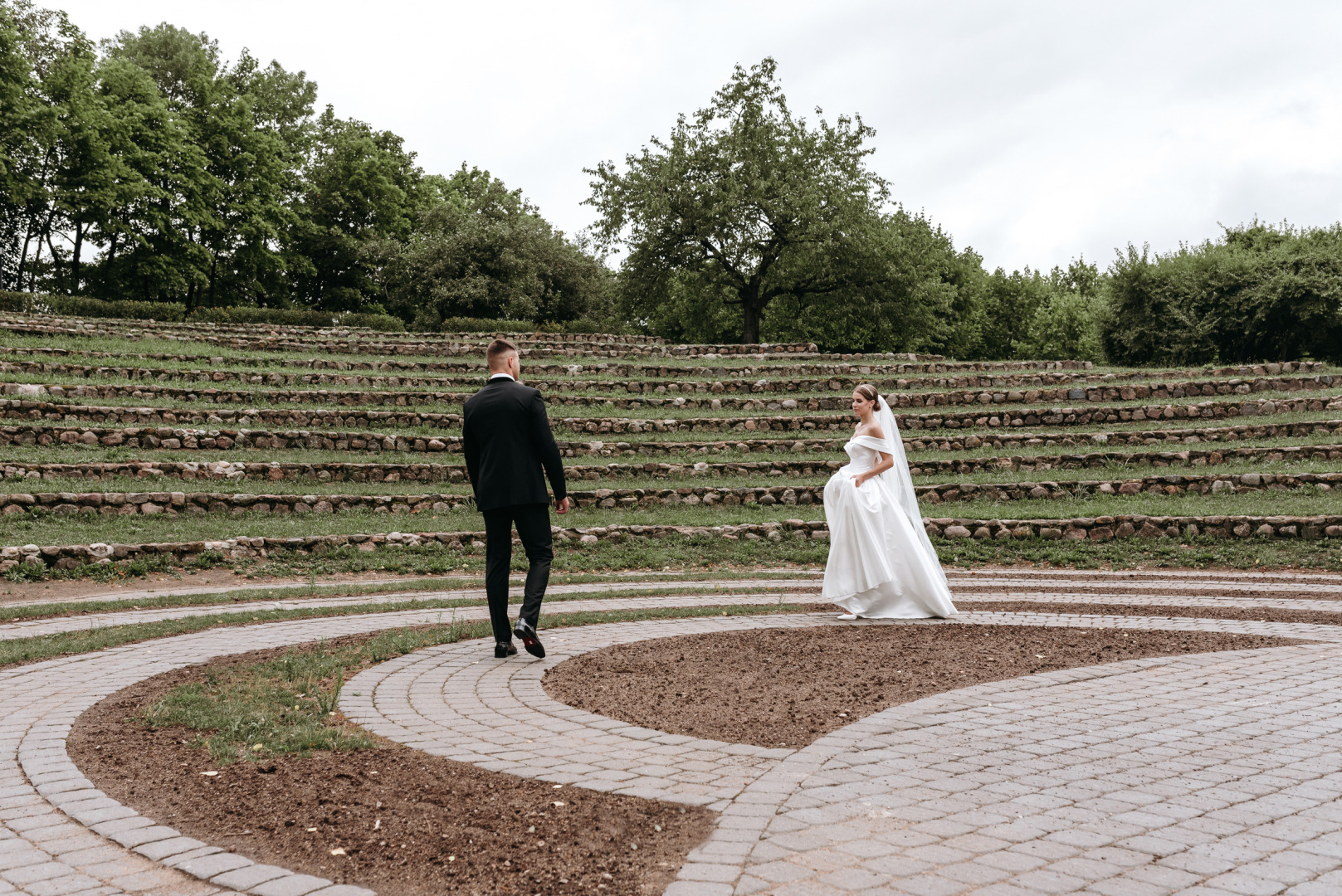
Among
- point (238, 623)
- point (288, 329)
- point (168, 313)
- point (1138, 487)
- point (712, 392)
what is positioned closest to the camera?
point (238, 623)

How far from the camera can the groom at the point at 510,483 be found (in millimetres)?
6801

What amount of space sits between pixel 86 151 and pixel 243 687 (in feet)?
148

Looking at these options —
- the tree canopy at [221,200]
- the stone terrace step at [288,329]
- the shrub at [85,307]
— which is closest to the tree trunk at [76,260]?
the tree canopy at [221,200]

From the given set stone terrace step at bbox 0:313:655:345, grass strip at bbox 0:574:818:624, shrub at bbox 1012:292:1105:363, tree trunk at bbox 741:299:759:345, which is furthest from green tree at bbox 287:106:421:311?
grass strip at bbox 0:574:818:624

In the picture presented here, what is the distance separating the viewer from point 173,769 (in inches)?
163

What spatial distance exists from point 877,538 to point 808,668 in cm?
290

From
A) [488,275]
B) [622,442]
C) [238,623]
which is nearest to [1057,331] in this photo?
[488,275]

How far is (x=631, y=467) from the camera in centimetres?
1795

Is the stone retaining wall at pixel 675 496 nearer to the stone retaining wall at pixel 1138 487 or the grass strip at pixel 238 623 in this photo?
the stone retaining wall at pixel 1138 487

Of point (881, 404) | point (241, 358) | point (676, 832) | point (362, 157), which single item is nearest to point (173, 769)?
point (676, 832)

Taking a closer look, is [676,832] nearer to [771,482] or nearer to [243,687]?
[243,687]

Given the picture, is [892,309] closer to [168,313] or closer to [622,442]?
[622,442]

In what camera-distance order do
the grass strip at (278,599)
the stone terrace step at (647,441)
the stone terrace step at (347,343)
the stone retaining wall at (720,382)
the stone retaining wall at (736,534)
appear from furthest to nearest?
1. the stone terrace step at (347,343)
2. the stone retaining wall at (720,382)
3. the stone terrace step at (647,441)
4. the stone retaining wall at (736,534)
5. the grass strip at (278,599)

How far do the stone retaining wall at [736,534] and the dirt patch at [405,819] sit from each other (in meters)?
8.56
